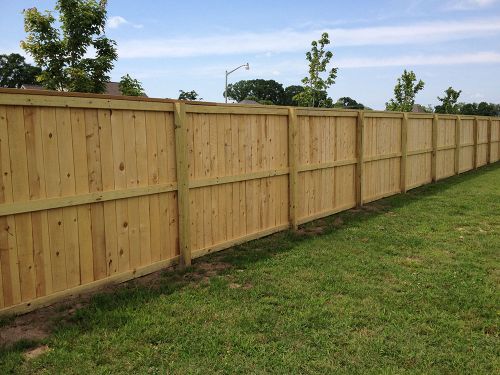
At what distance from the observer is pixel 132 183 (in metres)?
4.69

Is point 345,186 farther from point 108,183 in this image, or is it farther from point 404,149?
point 108,183

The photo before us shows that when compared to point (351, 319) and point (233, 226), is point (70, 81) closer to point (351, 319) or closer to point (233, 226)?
point (233, 226)

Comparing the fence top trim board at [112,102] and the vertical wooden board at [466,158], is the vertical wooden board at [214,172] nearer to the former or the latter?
the fence top trim board at [112,102]

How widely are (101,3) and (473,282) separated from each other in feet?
40.0

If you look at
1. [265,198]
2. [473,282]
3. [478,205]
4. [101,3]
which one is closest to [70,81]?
[101,3]

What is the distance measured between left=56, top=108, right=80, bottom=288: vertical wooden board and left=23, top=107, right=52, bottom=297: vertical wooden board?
17cm

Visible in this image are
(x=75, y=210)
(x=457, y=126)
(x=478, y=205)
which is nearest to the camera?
(x=75, y=210)

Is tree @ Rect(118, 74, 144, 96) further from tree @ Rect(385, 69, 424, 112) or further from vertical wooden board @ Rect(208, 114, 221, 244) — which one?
tree @ Rect(385, 69, 424, 112)

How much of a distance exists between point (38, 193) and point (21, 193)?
0.14 m

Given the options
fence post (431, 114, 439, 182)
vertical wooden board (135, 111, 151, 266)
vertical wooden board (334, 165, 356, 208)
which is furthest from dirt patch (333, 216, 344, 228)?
fence post (431, 114, 439, 182)

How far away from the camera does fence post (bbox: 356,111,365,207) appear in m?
8.84

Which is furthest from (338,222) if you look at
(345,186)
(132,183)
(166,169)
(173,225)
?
(132,183)

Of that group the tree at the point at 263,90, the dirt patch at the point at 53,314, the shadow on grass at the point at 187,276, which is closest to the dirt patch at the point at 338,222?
the shadow on grass at the point at 187,276

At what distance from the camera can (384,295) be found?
14.3 feet
